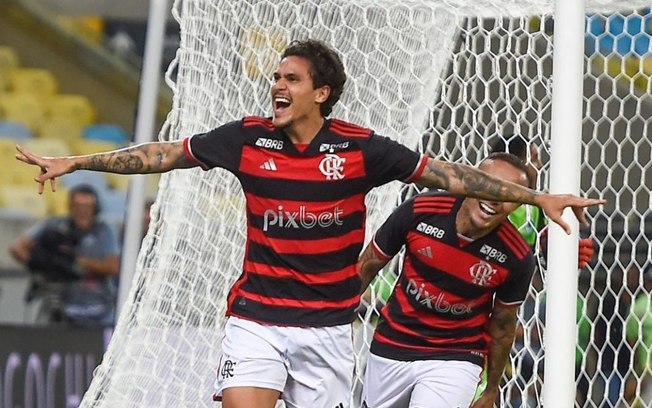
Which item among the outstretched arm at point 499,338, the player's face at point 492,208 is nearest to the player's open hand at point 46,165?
the player's face at point 492,208

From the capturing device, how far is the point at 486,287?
16.5 ft

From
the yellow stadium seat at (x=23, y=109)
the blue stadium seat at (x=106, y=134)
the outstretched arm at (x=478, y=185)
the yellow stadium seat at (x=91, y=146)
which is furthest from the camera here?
the yellow stadium seat at (x=23, y=109)

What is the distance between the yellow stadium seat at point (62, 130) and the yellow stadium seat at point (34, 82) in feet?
1.32

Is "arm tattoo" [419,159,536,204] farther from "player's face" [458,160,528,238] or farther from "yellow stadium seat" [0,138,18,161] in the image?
"yellow stadium seat" [0,138,18,161]

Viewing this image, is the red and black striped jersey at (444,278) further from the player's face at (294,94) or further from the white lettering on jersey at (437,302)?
the player's face at (294,94)

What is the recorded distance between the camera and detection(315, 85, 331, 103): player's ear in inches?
179

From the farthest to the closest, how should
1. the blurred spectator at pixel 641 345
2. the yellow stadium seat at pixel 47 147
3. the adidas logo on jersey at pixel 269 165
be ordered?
the yellow stadium seat at pixel 47 147
the blurred spectator at pixel 641 345
the adidas logo on jersey at pixel 269 165

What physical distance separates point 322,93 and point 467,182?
59cm

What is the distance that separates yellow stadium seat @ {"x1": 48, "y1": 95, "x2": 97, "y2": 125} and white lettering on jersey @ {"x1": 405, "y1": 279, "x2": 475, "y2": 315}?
26.7 ft

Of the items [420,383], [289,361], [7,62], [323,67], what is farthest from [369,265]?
[7,62]

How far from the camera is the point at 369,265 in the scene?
522 cm

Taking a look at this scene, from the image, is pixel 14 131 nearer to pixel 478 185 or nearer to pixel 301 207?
pixel 301 207

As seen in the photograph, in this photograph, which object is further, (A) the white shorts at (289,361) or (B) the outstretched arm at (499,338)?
(B) the outstretched arm at (499,338)

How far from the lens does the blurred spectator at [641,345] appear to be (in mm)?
6395
